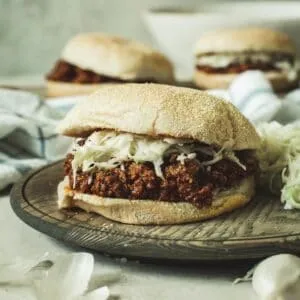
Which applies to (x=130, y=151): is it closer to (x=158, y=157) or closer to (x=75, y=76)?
(x=158, y=157)

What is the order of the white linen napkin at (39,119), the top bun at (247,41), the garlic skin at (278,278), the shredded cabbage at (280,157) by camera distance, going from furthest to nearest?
the top bun at (247,41)
the white linen napkin at (39,119)
the shredded cabbage at (280,157)
the garlic skin at (278,278)

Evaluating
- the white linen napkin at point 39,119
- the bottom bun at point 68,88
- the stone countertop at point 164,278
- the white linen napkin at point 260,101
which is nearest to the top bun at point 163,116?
the stone countertop at point 164,278

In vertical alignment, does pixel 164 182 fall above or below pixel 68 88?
above

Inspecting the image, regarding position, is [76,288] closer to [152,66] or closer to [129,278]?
[129,278]

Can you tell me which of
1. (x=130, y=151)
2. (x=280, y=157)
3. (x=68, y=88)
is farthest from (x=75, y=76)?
(x=130, y=151)

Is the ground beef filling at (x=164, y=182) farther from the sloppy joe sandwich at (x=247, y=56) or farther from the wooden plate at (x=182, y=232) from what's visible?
the sloppy joe sandwich at (x=247, y=56)

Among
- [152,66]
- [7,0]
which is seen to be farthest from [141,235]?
[7,0]

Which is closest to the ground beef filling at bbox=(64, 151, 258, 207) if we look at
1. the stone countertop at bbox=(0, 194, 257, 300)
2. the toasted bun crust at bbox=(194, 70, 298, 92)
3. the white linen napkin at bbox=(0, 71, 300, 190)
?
the stone countertop at bbox=(0, 194, 257, 300)
